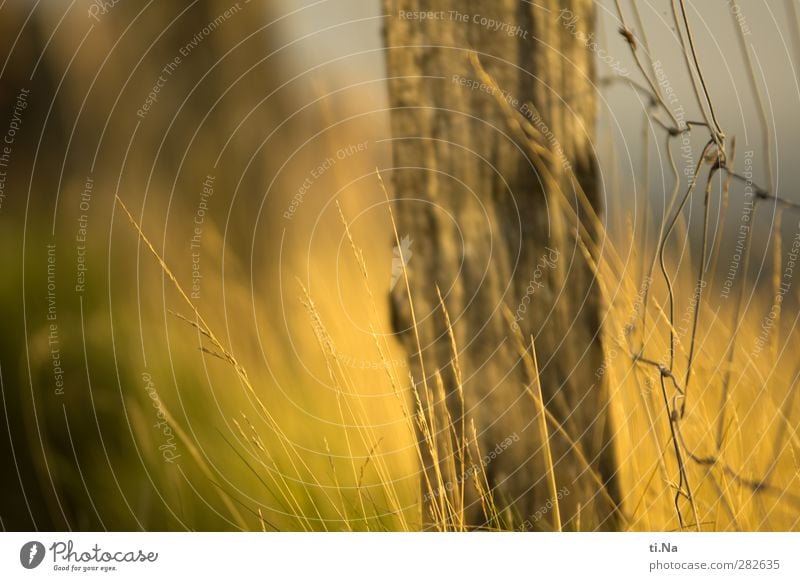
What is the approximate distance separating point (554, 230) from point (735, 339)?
1.75ft

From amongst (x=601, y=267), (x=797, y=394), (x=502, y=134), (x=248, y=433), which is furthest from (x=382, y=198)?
(x=797, y=394)

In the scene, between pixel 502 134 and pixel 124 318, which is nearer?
pixel 502 134

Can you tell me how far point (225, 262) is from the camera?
5.83 feet

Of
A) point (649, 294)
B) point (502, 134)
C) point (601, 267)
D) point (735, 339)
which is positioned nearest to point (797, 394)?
point (735, 339)

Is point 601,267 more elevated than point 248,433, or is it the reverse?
point 601,267

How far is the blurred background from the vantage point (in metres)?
1.69

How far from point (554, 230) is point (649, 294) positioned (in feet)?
0.95

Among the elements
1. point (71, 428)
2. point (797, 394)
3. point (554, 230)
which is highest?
point (554, 230)

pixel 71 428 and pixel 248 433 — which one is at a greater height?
pixel 71 428

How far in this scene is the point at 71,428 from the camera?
1.72m

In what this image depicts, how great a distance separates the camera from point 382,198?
1670mm

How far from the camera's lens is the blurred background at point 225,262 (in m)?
1.69

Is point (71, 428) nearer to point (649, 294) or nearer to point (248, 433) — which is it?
point (248, 433)
